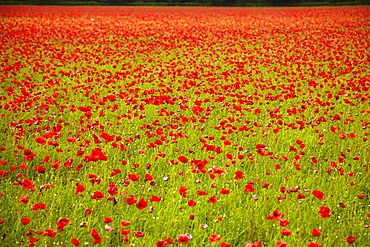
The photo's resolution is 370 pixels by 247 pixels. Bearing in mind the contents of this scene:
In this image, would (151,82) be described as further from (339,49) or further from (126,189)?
(339,49)

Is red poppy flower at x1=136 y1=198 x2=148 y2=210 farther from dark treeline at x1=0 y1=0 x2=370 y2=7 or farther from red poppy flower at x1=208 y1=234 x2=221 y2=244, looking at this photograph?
dark treeline at x1=0 y1=0 x2=370 y2=7

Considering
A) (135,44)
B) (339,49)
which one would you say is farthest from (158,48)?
(339,49)

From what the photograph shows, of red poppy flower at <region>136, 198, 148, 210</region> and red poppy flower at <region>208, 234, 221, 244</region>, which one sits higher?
red poppy flower at <region>136, 198, 148, 210</region>

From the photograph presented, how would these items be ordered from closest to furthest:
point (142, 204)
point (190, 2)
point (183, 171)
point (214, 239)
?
point (214, 239), point (142, 204), point (183, 171), point (190, 2)

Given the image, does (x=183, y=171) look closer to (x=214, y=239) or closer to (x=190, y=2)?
(x=214, y=239)

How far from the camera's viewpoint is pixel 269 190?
3.21 m

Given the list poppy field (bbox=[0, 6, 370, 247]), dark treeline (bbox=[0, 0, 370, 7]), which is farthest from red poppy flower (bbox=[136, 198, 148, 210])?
dark treeline (bbox=[0, 0, 370, 7])

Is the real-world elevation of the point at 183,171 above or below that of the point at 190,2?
below

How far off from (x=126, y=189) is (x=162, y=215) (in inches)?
20.9

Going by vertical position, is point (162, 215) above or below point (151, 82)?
below

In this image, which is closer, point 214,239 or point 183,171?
point 214,239

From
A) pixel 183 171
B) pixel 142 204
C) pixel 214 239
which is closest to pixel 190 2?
pixel 183 171

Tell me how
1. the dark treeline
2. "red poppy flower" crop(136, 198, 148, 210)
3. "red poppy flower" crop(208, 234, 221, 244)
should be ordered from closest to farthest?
"red poppy flower" crop(208, 234, 221, 244) → "red poppy flower" crop(136, 198, 148, 210) → the dark treeline

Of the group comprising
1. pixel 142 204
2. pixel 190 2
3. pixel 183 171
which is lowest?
pixel 183 171
